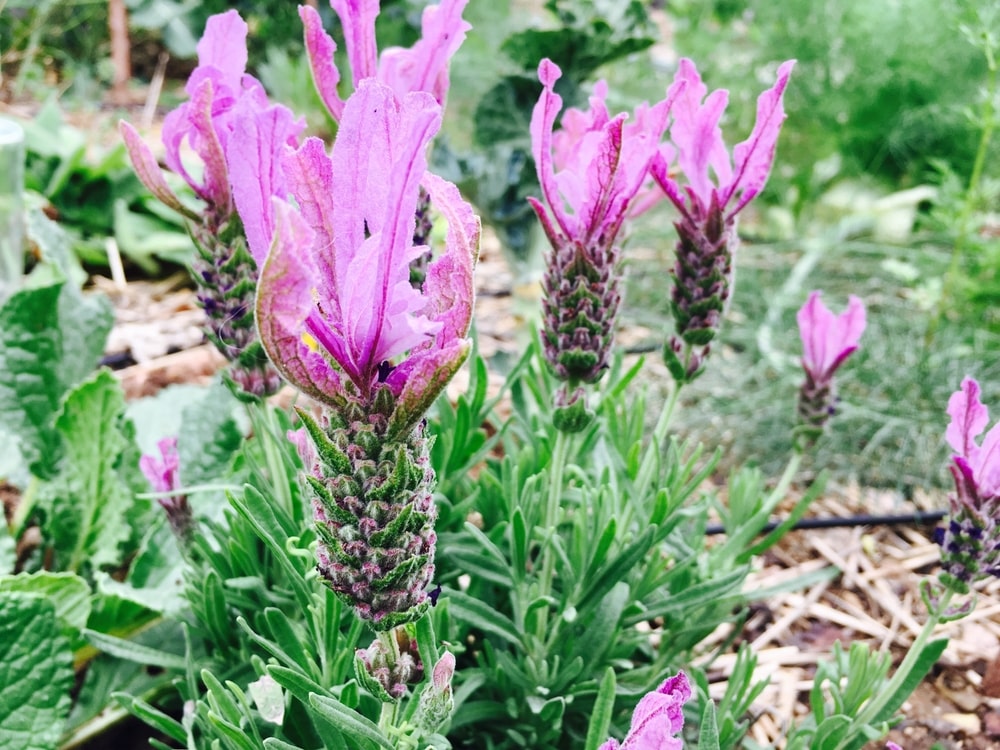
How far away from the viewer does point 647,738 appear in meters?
0.59

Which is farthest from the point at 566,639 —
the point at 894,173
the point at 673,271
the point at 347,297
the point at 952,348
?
the point at 894,173

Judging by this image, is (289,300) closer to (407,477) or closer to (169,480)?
(407,477)

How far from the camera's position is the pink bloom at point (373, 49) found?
2.81 feet

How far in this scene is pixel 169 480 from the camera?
1.17 meters

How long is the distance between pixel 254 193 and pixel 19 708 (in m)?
0.92

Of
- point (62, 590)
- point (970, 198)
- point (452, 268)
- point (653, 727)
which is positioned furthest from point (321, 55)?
point (970, 198)

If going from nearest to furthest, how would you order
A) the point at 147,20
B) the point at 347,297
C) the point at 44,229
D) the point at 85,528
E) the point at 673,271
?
the point at 347,297
the point at 673,271
the point at 85,528
the point at 44,229
the point at 147,20

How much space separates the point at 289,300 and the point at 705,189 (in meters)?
0.62

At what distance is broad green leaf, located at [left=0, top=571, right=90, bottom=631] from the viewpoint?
49.8 inches

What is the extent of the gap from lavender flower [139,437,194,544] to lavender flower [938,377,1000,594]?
0.97 m

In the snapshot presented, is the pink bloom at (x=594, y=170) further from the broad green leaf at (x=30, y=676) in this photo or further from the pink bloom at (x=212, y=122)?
the broad green leaf at (x=30, y=676)

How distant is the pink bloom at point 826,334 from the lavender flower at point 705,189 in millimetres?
277

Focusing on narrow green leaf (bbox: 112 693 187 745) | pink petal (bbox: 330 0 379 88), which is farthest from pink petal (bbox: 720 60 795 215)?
narrow green leaf (bbox: 112 693 187 745)

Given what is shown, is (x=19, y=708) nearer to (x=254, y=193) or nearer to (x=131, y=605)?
(x=131, y=605)
